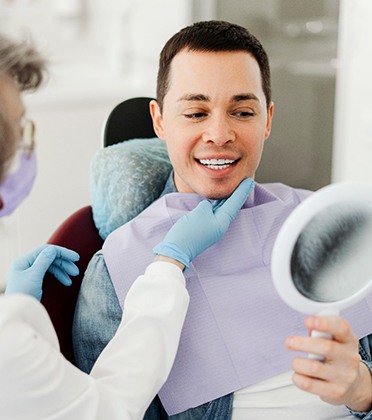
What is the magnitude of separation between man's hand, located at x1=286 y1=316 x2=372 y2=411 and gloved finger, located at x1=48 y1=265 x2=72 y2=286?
0.52m

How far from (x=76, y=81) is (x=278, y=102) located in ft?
3.43

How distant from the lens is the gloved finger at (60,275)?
53.1 inches

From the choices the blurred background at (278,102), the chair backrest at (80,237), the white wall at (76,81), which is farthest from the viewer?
the white wall at (76,81)

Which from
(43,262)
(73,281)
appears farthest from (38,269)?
(73,281)

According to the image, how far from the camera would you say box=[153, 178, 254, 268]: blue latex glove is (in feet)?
3.94

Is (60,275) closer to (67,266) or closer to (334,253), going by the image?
(67,266)

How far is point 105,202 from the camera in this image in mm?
1546

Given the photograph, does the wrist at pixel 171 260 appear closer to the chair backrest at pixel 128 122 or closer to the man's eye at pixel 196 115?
the man's eye at pixel 196 115

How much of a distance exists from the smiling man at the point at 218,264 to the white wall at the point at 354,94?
1.68 meters

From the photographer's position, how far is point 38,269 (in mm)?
1296

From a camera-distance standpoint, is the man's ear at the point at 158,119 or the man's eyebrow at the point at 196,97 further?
the man's ear at the point at 158,119

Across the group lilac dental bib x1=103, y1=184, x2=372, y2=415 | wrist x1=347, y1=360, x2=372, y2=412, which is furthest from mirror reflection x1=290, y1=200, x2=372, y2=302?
lilac dental bib x1=103, y1=184, x2=372, y2=415

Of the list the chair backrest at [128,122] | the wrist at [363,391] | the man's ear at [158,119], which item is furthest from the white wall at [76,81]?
the wrist at [363,391]

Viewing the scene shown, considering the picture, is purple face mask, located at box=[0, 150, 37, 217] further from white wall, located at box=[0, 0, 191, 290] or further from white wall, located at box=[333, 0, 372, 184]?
white wall, located at box=[333, 0, 372, 184]
